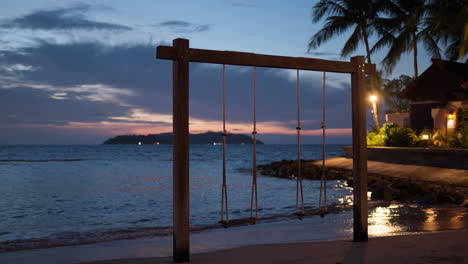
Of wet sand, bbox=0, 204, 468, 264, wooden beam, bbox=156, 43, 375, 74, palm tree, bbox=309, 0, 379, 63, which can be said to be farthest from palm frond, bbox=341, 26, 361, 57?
wooden beam, bbox=156, 43, 375, 74

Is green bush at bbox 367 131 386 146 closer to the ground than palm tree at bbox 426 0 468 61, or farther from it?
closer to the ground

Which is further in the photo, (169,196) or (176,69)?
(169,196)

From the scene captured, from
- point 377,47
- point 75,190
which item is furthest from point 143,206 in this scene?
point 377,47

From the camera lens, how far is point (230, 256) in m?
4.86

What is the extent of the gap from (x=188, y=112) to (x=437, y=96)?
1978 cm

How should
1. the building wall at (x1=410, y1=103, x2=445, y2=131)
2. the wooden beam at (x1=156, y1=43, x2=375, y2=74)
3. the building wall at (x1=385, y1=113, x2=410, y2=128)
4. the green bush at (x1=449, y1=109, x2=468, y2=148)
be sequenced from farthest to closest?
the building wall at (x1=385, y1=113, x2=410, y2=128)
the building wall at (x1=410, y1=103, x2=445, y2=131)
the green bush at (x1=449, y1=109, x2=468, y2=148)
the wooden beam at (x1=156, y1=43, x2=375, y2=74)

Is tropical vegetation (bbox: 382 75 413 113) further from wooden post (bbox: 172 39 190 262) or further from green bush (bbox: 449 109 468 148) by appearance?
wooden post (bbox: 172 39 190 262)

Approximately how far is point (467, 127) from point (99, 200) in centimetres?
1435

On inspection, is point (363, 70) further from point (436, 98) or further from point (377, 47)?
point (377, 47)

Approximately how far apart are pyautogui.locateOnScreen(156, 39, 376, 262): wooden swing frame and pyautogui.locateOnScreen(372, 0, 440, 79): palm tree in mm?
20482

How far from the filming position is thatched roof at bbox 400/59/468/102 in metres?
20.2

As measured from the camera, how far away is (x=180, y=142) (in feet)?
14.6

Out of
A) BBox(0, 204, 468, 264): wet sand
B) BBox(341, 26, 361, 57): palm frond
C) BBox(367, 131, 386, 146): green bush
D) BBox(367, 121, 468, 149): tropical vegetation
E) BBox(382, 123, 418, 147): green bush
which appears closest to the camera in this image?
BBox(0, 204, 468, 264): wet sand

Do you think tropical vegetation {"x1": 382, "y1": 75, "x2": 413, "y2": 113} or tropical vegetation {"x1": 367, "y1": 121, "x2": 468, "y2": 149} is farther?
tropical vegetation {"x1": 382, "y1": 75, "x2": 413, "y2": 113}
